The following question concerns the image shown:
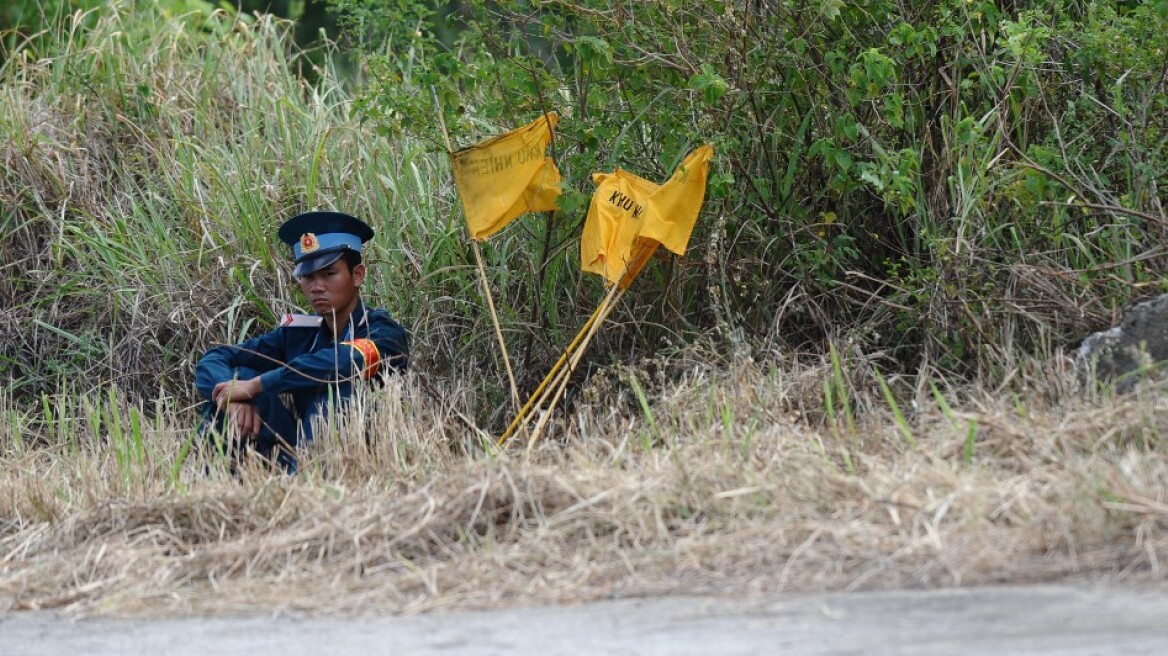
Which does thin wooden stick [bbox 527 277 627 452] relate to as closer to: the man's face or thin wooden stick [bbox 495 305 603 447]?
thin wooden stick [bbox 495 305 603 447]

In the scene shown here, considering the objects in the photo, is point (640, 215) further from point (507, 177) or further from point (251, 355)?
point (251, 355)

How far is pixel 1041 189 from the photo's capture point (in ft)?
17.9

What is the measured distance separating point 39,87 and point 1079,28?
6112mm

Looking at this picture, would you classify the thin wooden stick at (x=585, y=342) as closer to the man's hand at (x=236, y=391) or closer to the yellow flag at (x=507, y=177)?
the yellow flag at (x=507, y=177)

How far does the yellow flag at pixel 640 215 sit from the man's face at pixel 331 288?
3.57 ft

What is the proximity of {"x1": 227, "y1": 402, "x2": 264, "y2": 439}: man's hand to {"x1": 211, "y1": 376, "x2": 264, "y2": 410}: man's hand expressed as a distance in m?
0.03

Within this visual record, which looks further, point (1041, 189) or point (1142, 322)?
point (1041, 189)

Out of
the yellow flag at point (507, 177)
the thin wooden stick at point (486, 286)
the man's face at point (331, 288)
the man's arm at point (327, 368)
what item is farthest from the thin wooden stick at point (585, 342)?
the man's face at point (331, 288)

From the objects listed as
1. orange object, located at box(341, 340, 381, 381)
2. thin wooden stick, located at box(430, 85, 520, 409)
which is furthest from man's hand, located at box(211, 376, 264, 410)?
thin wooden stick, located at box(430, 85, 520, 409)

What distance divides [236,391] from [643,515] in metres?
2.47

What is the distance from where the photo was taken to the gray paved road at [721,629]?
3.13 m

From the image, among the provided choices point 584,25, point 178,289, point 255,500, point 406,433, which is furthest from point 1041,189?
point 178,289

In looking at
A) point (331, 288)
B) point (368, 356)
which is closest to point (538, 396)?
point (368, 356)

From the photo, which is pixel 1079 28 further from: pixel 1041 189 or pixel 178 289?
pixel 178 289
